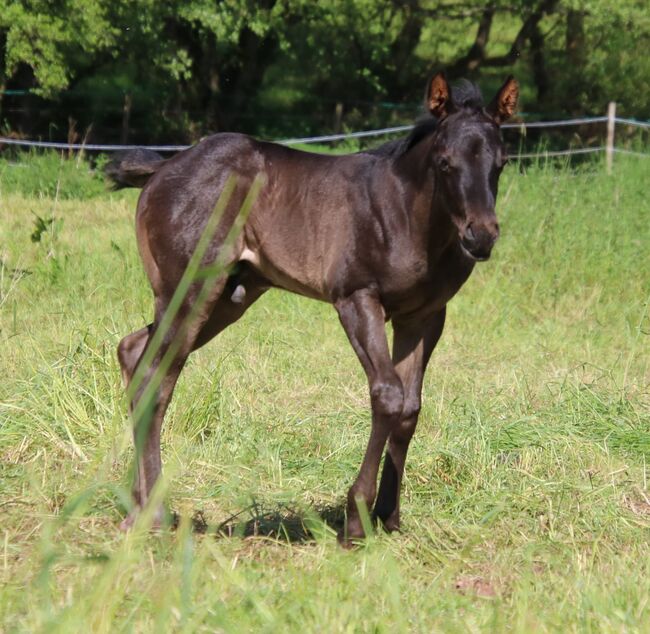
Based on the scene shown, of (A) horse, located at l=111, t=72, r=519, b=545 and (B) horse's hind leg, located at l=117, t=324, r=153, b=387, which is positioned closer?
(A) horse, located at l=111, t=72, r=519, b=545

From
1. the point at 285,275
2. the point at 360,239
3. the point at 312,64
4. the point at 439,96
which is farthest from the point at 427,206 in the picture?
the point at 312,64

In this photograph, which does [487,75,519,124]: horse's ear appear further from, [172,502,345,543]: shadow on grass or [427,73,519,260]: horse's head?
[172,502,345,543]: shadow on grass

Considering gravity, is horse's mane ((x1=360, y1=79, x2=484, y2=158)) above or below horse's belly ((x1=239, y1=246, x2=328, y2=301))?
above

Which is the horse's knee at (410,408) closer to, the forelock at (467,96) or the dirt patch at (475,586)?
the dirt patch at (475,586)

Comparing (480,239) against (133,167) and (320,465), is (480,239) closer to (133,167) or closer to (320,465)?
(320,465)

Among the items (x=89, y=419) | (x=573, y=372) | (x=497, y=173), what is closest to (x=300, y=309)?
(x=573, y=372)

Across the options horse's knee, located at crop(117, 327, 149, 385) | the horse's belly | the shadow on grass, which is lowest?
the shadow on grass

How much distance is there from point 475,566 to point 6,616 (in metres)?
2.14

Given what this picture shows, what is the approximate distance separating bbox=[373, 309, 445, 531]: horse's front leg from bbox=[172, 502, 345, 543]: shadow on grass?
283 millimetres

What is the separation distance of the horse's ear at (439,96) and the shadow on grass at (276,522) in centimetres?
189

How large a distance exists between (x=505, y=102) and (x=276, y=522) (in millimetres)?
2239

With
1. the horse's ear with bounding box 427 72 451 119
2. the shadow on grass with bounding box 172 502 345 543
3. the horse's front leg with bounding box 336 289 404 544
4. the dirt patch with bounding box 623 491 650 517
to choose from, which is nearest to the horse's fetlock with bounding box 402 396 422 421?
the horse's front leg with bounding box 336 289 404 544

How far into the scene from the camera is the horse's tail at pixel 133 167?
233 inches

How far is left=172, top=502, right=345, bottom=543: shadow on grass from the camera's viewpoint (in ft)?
16.7
